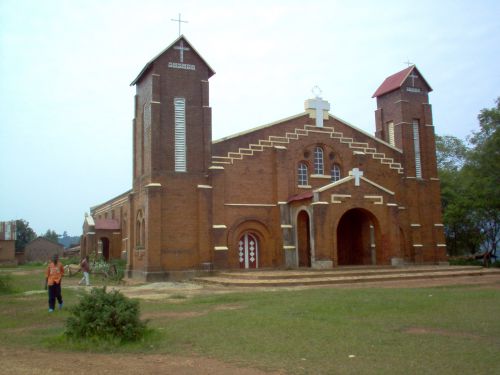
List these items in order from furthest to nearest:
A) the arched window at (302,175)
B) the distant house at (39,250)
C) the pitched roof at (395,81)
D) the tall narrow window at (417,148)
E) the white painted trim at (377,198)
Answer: the distant house at (39,250) < the pitched roof at (395,81) < the tall narrow window at (417,148) < the arched window at (302,175) < the white painted trim at (377,198)

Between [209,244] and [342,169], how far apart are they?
10.4 meters

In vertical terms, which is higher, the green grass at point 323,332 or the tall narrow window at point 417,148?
the tall narrow window at point 417,148

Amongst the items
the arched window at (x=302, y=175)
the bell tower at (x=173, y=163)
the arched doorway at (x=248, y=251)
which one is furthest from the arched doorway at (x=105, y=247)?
the arched window at (x=302, y=175)

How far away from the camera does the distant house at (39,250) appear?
84.3 metres

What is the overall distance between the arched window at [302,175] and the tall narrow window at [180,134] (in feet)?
24.5

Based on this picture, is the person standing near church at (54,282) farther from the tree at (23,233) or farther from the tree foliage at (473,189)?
the tree at (23,233)

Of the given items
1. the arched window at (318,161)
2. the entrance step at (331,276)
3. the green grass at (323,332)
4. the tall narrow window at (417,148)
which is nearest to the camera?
the green grass at (323,332)

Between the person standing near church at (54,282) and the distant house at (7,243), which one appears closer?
the person standing near church at (54,282)

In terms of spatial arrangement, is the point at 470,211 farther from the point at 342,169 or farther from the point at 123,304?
the point at 123,304

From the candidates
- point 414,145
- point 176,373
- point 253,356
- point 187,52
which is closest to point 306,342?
point 253,356

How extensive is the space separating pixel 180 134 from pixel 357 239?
42.1ft

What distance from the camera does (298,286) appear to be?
2244 cm

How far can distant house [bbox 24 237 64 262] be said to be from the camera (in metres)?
84.3

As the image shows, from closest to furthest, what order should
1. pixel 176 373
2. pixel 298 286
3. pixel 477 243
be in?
pixel 176 373 < pixel 298 286 < pixel 477 243
